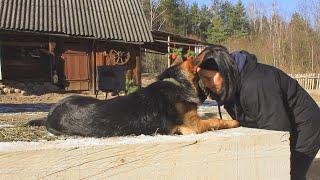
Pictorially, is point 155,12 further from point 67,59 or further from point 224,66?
point 224,66

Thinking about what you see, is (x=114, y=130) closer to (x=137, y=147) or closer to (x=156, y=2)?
(x=137, y=147)

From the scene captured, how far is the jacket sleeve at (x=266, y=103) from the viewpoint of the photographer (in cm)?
283

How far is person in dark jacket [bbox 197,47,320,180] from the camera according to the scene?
2.83 metres

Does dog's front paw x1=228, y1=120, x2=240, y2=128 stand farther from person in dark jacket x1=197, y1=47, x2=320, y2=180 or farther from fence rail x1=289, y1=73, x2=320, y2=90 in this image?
fence rail x1=289, y1=73, x2=320, y2=90

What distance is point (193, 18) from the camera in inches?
2867

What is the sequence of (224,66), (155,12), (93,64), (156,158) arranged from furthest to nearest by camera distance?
1. (155,12)
2. (93,64)
3. (224,66)
4. (156,158)

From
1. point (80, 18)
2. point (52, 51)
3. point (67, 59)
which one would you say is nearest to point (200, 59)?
point (52, 51)

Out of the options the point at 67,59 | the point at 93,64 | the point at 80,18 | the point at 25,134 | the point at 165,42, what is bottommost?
the point at 93,64

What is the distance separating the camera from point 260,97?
9.36 ft

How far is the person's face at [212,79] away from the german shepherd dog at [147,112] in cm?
5

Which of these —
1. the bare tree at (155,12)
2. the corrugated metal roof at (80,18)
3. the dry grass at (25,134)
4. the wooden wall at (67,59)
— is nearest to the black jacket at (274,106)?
the dry grass at (25,134)

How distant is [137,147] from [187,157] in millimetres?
237

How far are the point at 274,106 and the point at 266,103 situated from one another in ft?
0.16

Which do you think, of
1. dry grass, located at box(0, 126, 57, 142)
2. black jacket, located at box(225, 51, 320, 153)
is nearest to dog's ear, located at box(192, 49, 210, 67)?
black jacket, located at box(225, 51, 320, 153)
